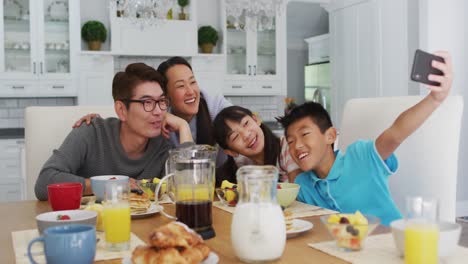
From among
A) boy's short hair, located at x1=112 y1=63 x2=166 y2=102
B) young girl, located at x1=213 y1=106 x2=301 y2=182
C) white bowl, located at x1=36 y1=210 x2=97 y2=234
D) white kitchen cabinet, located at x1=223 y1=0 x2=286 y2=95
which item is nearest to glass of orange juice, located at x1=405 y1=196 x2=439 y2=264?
white bowl, located at x1=36 y1=210 x2=97 y2=234

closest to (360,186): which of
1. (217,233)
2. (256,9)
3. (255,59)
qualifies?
(217,233)

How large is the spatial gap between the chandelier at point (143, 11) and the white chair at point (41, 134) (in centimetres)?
210

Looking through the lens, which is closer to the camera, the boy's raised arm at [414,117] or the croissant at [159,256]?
the croissant at [159,256]

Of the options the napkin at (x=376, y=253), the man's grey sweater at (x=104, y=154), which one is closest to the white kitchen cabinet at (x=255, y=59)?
the man's grey sweater at (x=104, y=154)

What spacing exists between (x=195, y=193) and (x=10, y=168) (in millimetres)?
4125

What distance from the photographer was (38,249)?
1.13 metres

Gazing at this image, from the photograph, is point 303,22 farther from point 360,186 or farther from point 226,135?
point 360,186

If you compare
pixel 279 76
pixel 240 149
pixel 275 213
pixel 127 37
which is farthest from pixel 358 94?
pixel 275 213

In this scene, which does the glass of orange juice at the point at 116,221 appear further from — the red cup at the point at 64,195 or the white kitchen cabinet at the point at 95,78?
the white kitchen cabinet at the point at 95,78

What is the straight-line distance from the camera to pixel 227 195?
1.62 meters

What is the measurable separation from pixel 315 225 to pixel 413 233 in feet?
1.40

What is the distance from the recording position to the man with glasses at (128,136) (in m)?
2.05

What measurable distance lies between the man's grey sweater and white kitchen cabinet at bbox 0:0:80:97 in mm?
3237

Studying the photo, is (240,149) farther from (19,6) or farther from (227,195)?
(19,6)
